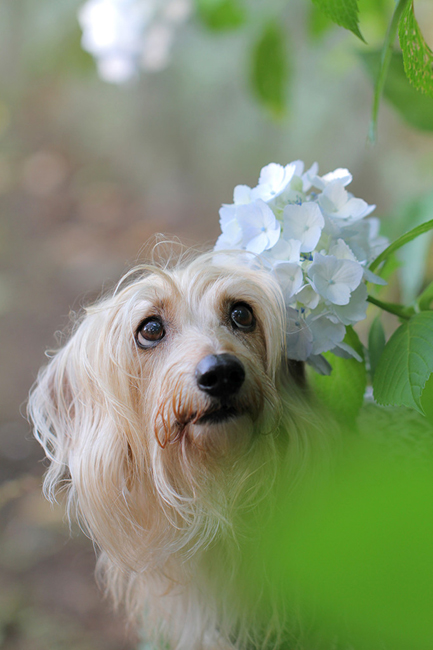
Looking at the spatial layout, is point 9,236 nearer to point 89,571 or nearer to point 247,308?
point 89,571

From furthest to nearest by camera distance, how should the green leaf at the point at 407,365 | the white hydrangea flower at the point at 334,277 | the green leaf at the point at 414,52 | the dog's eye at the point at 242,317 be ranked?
the dog's eye at the point at 242,317
the white hydrangea flower at the point at 334,277
the green leaf at the point at 407,365
the green leaf at the point at 414,52

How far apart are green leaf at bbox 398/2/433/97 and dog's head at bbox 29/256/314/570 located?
402 millimetres

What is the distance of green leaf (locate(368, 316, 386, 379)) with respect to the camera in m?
0.95

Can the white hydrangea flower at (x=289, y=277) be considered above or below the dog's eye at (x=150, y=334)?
above

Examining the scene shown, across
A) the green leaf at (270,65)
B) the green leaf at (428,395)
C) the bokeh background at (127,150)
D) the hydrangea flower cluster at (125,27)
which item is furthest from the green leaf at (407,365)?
the bokeh background at (127,150)

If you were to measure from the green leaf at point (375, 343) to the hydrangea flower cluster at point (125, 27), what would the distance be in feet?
4.36

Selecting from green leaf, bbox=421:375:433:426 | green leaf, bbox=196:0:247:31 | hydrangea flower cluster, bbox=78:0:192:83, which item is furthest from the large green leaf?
hydrangea flower cluster, bbox=78:0:192:83

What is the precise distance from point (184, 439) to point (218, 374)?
0.14 metres

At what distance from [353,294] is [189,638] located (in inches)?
29.6

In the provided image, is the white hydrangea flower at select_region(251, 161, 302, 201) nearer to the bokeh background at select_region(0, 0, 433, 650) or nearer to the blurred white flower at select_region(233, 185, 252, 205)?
the blurred white flower at select_region(233, 185, 252, 205)

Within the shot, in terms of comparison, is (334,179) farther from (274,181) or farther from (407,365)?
(407,365)

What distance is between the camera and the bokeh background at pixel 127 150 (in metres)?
2.86

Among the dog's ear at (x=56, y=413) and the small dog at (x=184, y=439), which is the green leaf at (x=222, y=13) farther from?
the dog's ear at (x=56, y=413)

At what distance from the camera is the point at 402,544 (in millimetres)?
171
